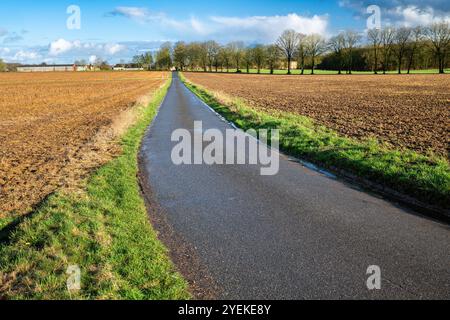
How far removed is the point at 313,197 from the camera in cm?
805

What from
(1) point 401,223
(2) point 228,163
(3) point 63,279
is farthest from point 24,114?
(1) point 401,223

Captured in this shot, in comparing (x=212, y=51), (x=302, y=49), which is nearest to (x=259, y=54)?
(x=302, y=49)

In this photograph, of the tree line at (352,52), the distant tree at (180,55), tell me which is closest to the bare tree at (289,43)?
the tree line at (352,52)

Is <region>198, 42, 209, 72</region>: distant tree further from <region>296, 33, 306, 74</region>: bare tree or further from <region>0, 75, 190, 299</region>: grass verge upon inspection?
<region>0, 75, 190, 299</region>: grass verge

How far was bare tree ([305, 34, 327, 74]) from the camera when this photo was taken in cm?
11650

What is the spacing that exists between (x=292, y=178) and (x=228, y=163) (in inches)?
90.8

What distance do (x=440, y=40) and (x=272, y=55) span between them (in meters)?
48.2

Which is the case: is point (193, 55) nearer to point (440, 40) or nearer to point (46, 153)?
point (440, 40)

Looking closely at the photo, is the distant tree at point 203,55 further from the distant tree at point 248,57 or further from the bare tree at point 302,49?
the bare tree at point 302,49

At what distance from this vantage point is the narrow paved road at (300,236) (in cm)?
477

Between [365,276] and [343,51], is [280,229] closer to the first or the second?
[365,276]

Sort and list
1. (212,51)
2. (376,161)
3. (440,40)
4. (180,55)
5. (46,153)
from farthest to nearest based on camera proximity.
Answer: (180,55) < (212,51) < (440,40) < (46,153) < (376,161)

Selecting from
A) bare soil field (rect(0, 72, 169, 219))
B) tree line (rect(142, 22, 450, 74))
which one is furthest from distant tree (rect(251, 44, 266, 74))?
bare soil field (rect(0, 72, 169, 219))

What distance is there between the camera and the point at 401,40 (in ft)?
345
